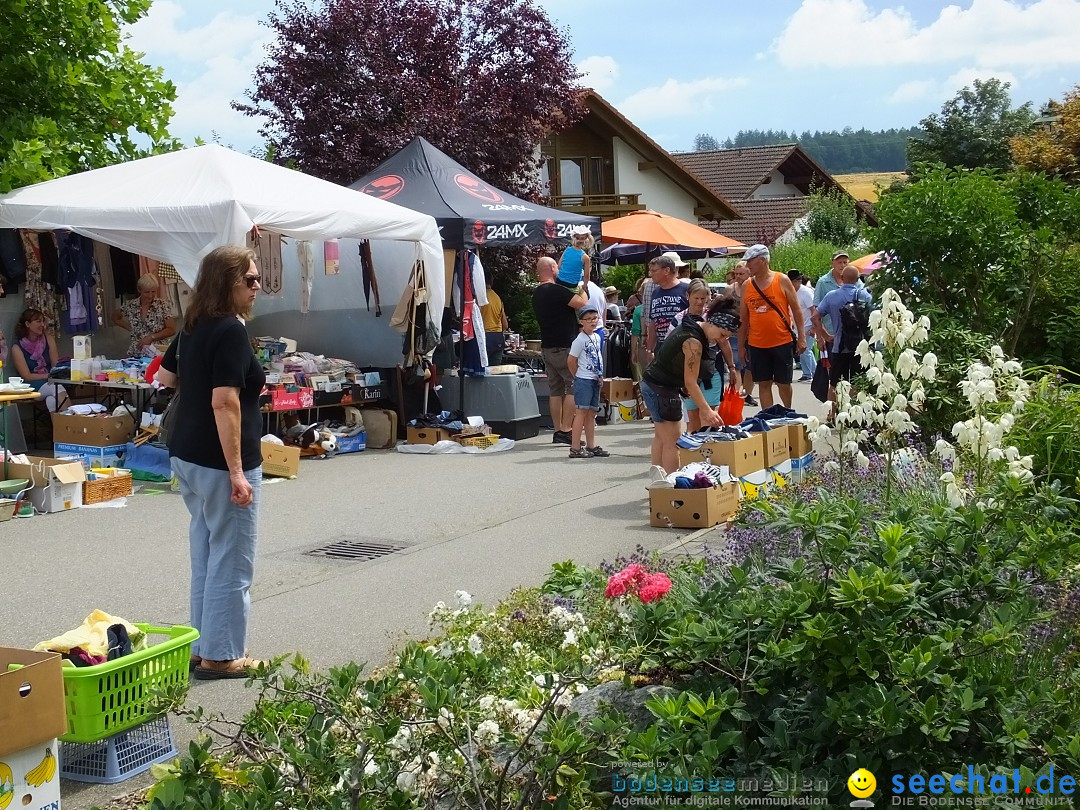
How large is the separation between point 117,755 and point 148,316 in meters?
10.3

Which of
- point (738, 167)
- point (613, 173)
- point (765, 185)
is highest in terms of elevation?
point (738, 167)

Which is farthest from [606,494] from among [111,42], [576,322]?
[111,42]

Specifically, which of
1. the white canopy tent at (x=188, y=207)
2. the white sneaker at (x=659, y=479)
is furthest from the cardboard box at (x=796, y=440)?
the white canopy tent at (x=188, y=207)

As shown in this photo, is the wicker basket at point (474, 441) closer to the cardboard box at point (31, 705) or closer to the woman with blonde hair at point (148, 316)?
the woman with blonde hair at point (148, 316)

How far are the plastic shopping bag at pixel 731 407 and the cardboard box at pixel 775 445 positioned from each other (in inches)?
25.9

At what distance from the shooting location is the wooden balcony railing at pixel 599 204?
35.8 metres

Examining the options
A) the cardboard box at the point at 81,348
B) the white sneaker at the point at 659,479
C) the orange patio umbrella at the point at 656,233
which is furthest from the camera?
the orange patio umbrella at the point at 656,233

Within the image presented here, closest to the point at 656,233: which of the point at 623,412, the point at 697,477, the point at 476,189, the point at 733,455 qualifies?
the point at 623,412

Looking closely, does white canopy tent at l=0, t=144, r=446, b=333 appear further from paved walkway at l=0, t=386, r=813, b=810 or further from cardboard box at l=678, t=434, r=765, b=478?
cardboard box at l=678, t=434, r=765, b=478

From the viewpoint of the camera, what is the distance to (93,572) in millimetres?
7898

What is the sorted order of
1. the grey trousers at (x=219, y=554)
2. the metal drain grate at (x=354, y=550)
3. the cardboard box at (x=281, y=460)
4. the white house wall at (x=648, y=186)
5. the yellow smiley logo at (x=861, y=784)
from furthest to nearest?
1. the white house wall at (x=648, y=186)
2. the cardboard box at (x=281, y=460)
3. the metal drain grate at (x=354, y=550)
4. the grey trousers at (x=219, y=554)
5. the yellow smiley logo at (x=861, y=784)

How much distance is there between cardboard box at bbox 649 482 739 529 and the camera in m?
8.54

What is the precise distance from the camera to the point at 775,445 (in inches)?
377

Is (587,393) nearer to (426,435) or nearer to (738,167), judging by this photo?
(426,435)
